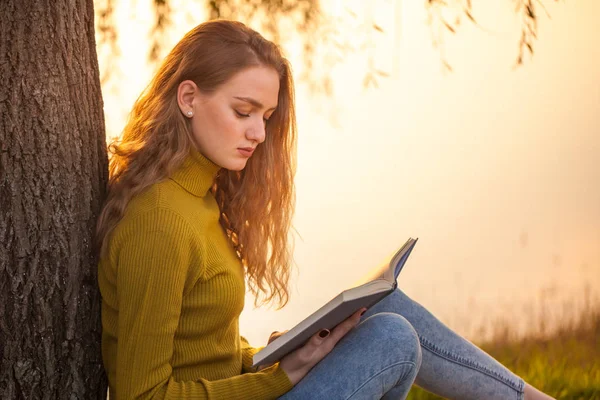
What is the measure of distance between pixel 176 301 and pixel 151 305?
0.06 metres

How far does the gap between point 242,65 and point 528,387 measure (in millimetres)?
1322

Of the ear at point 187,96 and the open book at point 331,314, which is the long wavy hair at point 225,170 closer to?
the ear at point 187,96

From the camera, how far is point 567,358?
170 inches

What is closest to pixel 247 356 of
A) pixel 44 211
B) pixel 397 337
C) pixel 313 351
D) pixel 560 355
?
pixel 313 351

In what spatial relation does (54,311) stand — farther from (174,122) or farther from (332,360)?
(332,360)

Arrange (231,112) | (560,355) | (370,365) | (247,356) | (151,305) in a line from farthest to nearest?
(560,355), (247,356), (231,112), (370,365), (151,305)

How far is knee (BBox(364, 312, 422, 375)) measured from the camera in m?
2.10

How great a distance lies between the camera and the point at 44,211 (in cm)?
228

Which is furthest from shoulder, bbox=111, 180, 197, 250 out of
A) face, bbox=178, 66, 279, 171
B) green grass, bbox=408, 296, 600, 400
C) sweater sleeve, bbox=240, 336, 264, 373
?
green grass, bbox=408, 296, 600, 400

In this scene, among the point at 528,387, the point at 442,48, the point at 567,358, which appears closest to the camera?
the point at 528,387

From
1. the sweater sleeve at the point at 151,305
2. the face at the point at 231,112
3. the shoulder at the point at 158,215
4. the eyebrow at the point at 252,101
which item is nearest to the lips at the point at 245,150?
the face at the point at 231,112

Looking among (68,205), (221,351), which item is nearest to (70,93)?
(68,205)

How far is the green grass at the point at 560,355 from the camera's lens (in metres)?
4.12

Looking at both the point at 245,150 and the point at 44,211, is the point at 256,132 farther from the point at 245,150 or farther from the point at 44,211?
the point at 44,211
